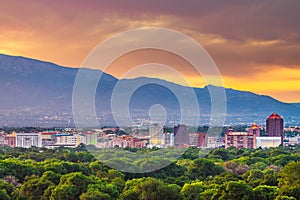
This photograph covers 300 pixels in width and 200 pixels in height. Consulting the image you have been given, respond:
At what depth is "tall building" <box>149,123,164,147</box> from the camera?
5941 centimetres

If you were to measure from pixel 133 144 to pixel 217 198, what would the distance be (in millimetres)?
38434

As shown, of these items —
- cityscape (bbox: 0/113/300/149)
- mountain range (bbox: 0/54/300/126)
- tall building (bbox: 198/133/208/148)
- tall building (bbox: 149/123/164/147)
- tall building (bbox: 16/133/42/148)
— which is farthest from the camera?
mountain range (bbox: 0/54/300/126)

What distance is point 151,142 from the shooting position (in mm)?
61562

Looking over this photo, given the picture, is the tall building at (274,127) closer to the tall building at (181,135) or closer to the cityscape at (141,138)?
the cityscape at (141,138)

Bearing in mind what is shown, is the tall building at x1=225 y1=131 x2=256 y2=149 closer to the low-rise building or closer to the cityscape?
the cityscape

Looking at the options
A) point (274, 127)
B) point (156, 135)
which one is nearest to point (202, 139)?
point (156, 135)

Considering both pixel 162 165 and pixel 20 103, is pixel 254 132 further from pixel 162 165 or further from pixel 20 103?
pixel 20 103

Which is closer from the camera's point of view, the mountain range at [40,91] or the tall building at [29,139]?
the tall building at [29,139]

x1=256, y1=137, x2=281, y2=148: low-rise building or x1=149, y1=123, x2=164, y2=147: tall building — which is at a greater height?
x1=149, y1=123, x2=164, y2=147: tall building

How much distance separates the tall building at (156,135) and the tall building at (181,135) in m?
1.67

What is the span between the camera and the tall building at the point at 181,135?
61.0 meters

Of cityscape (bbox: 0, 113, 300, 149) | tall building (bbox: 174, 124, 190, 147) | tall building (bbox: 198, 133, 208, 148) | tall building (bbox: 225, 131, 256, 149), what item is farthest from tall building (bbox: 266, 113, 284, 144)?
tall building (bbox: 174, 124, 190, 147)

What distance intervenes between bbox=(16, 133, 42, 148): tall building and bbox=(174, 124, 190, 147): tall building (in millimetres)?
23549

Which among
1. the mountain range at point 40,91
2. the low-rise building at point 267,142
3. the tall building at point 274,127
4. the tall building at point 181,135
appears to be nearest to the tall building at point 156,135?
the tall building at point 181,135
